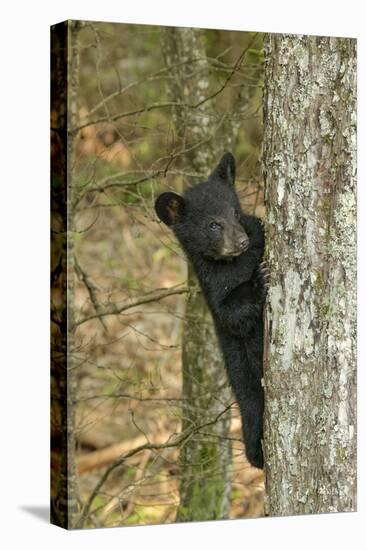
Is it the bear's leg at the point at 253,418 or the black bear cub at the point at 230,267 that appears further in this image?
the bear's leg at the point at 253,418

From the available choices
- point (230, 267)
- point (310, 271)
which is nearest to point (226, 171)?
point (230, 267)

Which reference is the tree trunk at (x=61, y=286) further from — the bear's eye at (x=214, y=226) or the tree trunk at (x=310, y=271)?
the tree trunk at (x=310, y=271)

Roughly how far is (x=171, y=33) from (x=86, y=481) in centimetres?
413

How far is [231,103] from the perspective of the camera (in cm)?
864

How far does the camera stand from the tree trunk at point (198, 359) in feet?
26.5

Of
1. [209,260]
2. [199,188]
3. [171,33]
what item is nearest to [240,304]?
[209,260]

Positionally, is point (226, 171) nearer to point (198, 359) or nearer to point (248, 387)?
point (248, 387)

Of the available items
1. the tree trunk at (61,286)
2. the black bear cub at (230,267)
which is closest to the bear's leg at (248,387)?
the black bear cub at (230,267)

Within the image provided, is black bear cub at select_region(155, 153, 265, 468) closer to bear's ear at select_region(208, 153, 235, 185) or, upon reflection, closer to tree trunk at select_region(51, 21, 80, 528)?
bear's ear at select_region(208, 153, 235, 185)

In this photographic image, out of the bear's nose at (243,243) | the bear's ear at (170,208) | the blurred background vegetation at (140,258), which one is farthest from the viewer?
the blurred background vegetation at (140,258)

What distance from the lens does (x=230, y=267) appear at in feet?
21.1

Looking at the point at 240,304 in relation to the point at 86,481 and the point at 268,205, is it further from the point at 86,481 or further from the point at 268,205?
the point at 86,481

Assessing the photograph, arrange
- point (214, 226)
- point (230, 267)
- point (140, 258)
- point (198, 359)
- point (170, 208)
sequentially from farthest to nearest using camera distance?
point (140, 258) → point (198, 359) → point (170, 208) → point (214, 226) → point (230, 267)

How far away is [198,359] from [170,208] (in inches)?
71.1
